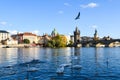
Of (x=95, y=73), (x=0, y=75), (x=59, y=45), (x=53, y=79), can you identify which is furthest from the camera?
(x=59, y=45)

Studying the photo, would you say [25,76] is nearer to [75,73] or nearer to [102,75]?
[75,73]

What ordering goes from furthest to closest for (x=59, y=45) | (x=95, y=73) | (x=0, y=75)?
(x=59, y=45) → (x=95, y=73) → (x=0, y=75)

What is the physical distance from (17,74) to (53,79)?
5.26m

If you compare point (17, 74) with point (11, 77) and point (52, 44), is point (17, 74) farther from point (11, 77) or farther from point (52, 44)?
point (52, 44)

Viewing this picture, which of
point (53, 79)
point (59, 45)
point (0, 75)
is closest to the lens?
point (53, 79)

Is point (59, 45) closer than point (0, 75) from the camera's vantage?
No

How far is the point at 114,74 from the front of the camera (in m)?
36.5

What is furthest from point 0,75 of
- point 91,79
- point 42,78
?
point 91,79

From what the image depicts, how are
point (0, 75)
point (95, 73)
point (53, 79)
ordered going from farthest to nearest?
point (95, 73), point (0, 75), point (53, 79)

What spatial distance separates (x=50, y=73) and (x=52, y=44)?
16258cm

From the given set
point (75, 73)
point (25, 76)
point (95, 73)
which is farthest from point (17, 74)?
point (95, 73)

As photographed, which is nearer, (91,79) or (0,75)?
(91,79)

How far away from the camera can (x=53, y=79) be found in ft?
107

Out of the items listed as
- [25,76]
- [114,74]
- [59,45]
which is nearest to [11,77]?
[25,76]
